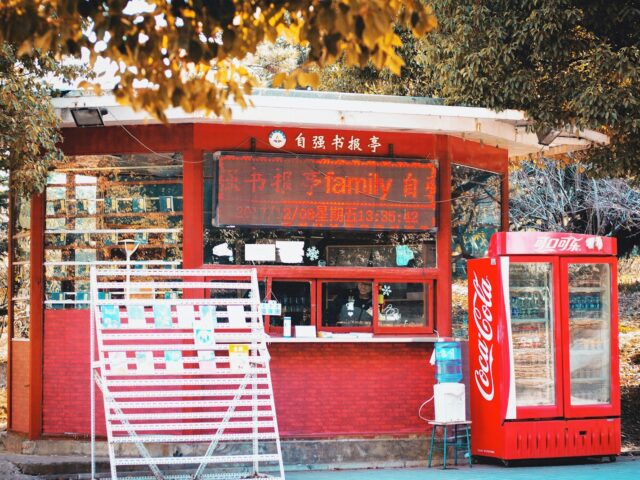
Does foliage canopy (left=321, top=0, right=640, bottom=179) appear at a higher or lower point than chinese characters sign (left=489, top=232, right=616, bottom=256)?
higher

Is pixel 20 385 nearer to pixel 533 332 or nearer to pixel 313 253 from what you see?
pixel 313 253

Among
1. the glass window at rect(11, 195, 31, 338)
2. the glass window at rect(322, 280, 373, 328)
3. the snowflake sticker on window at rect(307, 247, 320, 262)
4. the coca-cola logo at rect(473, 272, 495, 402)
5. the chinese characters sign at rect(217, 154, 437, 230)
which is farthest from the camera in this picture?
the glass window at rect(11, 195, 31, 338)

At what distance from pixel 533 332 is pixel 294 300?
2784 mm

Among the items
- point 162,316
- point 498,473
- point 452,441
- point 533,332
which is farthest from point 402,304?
point 162,316

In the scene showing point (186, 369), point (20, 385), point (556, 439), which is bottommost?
point (556, 439)

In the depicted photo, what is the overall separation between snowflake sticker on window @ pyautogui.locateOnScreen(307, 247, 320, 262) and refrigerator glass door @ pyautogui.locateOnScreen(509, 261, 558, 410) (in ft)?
7.34

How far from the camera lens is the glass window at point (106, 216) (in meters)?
12.1

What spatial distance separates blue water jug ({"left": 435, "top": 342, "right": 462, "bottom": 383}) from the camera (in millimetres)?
11820

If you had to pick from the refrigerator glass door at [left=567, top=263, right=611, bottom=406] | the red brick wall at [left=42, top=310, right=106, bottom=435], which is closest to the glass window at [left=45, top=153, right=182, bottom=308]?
the red brick wall at [left=42, top=310, right=106, bottom=435]

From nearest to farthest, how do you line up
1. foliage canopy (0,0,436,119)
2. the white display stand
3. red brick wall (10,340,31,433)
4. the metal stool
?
1. foliage canopy (0,0,436,119)
2. the white display stand
3. the metal stool
4. red brick wall (10,340,31,433)

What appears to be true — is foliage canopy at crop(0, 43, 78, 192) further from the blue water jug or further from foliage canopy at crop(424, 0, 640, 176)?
foliage canopy at crop(424, 0, 640, 176)

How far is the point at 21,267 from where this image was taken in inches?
506

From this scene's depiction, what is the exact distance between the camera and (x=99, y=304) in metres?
10.6

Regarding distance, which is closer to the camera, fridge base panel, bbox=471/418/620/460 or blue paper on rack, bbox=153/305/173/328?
blue paper on rack, bbox=153/305/173/328
